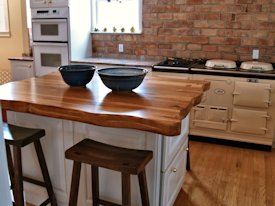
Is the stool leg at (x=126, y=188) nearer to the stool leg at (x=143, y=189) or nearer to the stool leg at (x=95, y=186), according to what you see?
the stool leg at (x=143, y=189)

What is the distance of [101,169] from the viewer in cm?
194

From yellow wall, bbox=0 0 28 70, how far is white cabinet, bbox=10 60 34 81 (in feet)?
2.35

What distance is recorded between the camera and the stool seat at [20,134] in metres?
1.77

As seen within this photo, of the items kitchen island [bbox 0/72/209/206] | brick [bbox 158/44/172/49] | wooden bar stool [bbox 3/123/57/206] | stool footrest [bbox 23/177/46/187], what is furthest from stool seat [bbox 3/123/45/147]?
brick [bbox 158/44/172/49]

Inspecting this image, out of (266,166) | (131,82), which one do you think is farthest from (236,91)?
(131,82)

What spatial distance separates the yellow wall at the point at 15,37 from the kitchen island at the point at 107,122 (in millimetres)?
3186

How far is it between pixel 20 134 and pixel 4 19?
13.3 feet

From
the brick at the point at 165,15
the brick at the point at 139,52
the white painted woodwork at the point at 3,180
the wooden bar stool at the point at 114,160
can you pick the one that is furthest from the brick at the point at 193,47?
the white painted woodwork at the point at 3,180

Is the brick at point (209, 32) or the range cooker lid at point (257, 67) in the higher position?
the brick at point (209, 32)

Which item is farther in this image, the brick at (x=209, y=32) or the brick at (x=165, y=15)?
the brick at (x=165, y=15)

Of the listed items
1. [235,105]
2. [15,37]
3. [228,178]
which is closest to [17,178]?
[228,178]

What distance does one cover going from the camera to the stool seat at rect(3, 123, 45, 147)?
69.5 inches

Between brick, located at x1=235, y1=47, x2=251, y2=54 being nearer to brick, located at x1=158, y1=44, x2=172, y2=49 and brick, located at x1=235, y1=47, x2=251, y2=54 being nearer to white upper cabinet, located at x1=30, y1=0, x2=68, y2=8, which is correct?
brick, located at x1=158, y1=44, x2=172, y2=49

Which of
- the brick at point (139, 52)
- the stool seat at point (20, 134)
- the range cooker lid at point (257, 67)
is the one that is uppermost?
the brick at point (139, 52)
